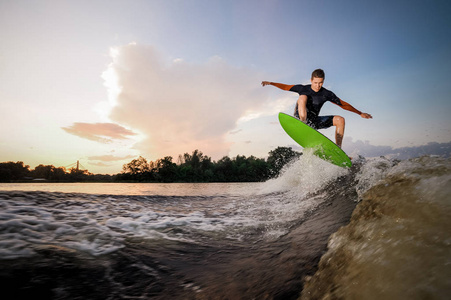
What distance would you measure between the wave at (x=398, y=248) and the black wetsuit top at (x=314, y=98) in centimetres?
530

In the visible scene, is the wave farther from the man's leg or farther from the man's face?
the man's face

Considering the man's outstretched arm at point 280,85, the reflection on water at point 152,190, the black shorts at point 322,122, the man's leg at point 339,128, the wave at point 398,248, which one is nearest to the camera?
the wave at point 398,248

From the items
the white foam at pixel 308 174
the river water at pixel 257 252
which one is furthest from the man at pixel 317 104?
the river water at pixel 257 252

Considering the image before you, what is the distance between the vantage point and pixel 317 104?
696cm

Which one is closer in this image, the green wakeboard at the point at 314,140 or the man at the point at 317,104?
the green wakeboard at the point at 314,140

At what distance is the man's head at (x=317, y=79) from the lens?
6.52 m

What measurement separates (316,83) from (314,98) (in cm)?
48

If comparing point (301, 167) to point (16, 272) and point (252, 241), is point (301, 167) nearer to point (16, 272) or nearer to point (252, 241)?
point (252, 241)

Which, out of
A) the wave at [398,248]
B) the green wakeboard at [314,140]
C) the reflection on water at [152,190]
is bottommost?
the reflection on water at [152,190]

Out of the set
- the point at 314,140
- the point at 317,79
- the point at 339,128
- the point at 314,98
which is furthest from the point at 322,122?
the point at 317,79

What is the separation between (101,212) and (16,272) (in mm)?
2526

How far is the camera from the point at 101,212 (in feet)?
13.9

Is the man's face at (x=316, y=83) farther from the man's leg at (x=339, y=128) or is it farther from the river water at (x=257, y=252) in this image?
the river water at (x=257, y=252)

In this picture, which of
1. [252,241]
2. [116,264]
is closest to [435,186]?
[252,241]
